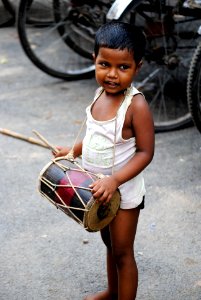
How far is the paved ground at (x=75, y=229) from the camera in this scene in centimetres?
328

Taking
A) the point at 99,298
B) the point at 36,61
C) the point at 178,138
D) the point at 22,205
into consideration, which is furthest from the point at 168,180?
the point at 36,61

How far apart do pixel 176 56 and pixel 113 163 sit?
8.17 feet

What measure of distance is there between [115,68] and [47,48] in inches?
180

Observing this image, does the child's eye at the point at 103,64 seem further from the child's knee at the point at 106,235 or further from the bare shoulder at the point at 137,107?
the child's knee at the point at 106,235

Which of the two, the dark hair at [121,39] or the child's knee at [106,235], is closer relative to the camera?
the dark hair at [121,39]

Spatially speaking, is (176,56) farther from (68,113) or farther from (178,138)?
(68,113)

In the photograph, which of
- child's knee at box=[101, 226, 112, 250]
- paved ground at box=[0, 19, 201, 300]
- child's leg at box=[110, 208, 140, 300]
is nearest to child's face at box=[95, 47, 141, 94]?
child's leg at box=[110, 208, 140, 300]

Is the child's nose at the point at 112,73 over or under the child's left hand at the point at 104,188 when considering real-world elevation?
over

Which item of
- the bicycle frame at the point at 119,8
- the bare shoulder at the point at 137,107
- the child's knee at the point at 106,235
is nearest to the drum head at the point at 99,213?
the child's knee at the point at 106,235

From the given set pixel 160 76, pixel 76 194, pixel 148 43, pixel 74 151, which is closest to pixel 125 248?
pixel 76 194

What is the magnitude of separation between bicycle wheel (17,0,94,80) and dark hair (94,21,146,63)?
3254 millimetres

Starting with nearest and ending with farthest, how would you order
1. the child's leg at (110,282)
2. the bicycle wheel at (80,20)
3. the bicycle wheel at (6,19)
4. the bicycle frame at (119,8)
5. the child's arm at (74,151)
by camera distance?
1. the child's arm at (74,151)
2. the child's leg at (110,282)
3. the bicycle frame at (119,8)
4. the bicycle wheel at (80,20)
5. the bicycle wheel at (6,19)

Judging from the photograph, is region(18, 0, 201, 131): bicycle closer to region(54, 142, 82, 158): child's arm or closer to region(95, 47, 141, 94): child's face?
region(54, 142, 82, 158): child's arm

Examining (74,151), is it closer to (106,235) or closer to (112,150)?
(112,150)
